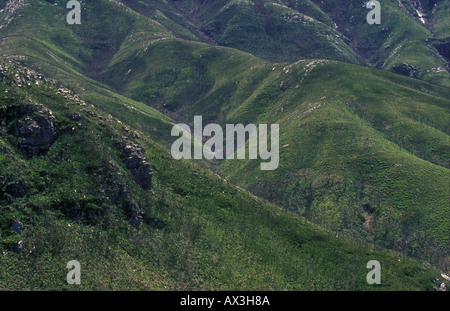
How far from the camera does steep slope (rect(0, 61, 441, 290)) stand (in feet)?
271

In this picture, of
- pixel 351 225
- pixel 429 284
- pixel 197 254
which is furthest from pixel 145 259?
pixel 351 225

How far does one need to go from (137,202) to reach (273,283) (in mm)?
44291

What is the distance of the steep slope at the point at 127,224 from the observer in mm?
82625

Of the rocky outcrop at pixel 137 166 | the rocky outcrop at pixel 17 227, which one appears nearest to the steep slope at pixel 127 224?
the rocky outcrop at pixel 17 227

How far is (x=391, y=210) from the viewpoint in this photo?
153 meters

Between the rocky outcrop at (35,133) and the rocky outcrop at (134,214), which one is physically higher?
the rocky outcrop at (35,133)

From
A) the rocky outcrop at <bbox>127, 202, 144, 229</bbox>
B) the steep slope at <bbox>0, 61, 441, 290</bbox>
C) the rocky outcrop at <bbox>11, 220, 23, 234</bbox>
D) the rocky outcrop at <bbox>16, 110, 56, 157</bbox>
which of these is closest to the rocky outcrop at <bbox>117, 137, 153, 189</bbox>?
the steep slope at <bbox>0, 61, 441, 290</bbox>

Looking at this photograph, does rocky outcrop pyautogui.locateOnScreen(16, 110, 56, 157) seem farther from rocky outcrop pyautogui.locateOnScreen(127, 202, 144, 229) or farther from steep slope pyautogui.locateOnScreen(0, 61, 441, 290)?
rocky outcrop pyautogui.locateOnScreen(127, 202, 144, 229)

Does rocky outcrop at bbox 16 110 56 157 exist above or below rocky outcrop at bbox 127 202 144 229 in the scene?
above

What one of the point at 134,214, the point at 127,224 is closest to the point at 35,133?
the point at 134,214

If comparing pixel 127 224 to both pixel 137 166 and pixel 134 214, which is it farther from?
pixel 137 166

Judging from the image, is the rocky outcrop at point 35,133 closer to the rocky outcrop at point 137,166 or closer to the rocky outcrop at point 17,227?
the rocky outcrop at point 137,166

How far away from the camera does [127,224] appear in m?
99.3

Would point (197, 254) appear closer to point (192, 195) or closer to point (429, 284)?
point (192, 195)
